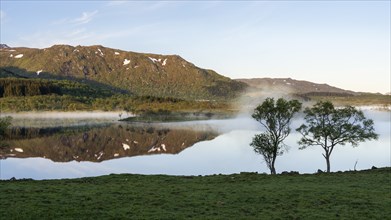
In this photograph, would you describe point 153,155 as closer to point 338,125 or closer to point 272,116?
point 272,116

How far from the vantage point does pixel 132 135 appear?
14750 cm

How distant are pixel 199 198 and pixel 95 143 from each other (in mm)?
98487

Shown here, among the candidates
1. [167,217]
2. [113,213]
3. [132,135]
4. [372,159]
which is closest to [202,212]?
[167,217]

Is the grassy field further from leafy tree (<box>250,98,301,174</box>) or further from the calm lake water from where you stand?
the calm lake water

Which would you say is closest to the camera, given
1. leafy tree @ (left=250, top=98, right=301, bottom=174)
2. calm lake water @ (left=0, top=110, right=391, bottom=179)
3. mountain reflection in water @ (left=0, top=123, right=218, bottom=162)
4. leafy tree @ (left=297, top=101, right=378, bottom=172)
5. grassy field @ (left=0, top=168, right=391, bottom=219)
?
grassy field @ (left=0, top=168, right=391, bottom=219)

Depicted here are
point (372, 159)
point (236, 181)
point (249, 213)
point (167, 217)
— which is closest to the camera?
point (167, 217)

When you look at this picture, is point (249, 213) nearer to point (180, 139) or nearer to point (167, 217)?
point (167, 217)

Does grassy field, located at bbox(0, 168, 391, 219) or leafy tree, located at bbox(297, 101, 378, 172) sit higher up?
leafy tree, located at bbox(297, 101, 378, 172)

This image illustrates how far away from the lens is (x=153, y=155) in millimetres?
105125

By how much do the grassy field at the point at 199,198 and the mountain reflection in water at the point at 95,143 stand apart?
60.9 metres

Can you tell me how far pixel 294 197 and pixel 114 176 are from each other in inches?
878

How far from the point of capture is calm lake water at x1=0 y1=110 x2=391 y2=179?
80.4 meters

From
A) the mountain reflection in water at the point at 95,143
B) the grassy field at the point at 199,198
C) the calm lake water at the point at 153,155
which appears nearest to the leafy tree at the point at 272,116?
the calm lake water at the point at 153,155

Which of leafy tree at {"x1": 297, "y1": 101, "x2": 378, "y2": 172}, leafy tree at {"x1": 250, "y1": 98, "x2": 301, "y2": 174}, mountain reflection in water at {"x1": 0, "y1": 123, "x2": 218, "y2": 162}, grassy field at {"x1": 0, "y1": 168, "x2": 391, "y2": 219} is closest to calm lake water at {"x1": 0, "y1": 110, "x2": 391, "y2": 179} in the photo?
mountain reflection in water at {"x1": 0, "y1": 123, "x2": 218, "y2": 162}
